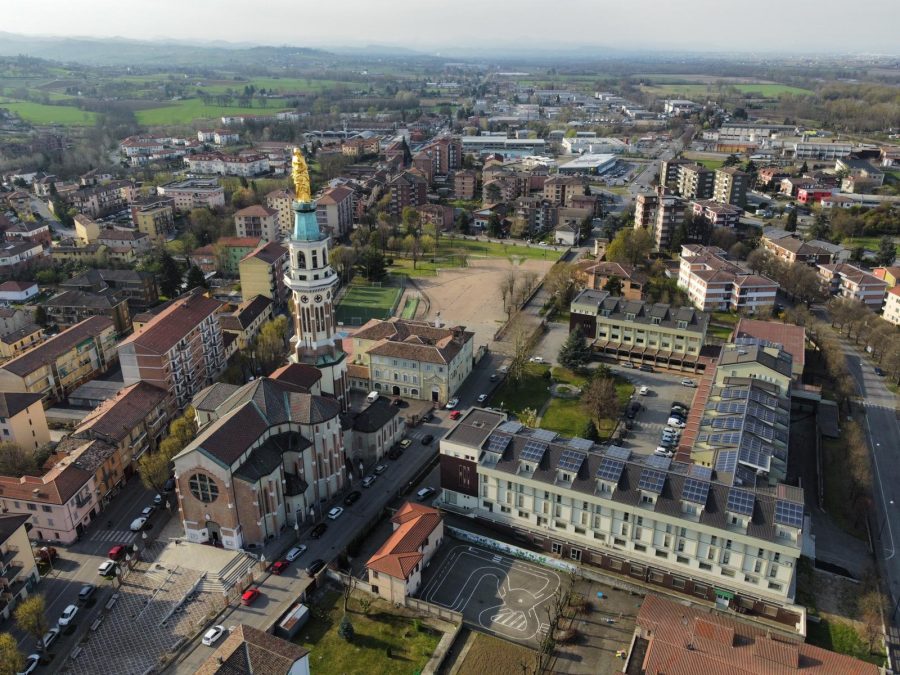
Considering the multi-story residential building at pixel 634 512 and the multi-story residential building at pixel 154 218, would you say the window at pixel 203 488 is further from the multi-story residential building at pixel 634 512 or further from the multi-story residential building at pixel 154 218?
the multi-story residential building at pixel 154 218

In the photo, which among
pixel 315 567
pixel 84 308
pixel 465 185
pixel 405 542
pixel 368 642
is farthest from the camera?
pixel 465 185

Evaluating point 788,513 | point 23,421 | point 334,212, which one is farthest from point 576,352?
point 334,212

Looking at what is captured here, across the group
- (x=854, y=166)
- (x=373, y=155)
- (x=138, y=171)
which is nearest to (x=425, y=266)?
(x=373, y=155)

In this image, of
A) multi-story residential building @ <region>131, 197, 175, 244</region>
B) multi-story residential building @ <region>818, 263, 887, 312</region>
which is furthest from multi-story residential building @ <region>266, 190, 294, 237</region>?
multi-story residential building @ <region>818, 263, 887, 312</region>

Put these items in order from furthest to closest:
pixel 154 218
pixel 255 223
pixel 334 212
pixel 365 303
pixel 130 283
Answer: pixel 334 212, pixel 154 218, pixel 255 223, pixel 365 303, pixel 130 283

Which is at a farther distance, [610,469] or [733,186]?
[733,186]

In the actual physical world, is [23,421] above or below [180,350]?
below

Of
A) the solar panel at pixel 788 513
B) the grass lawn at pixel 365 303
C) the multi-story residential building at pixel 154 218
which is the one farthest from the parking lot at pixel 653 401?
the multi-story residential building at pixel 154 218

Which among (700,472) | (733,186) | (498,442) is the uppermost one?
(733,186)

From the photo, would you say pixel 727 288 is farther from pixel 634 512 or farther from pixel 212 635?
pixel 212 635
